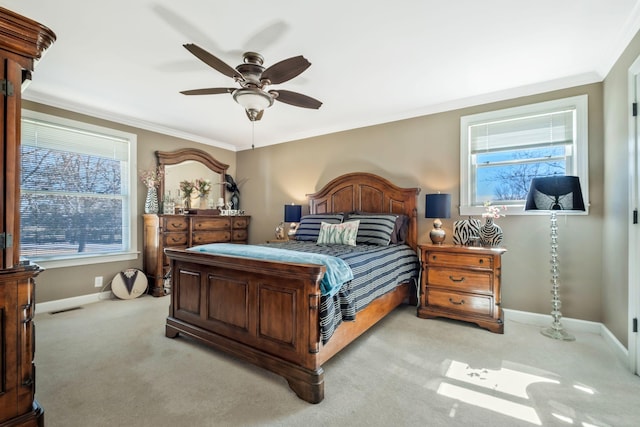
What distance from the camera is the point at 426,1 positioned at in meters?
1.93

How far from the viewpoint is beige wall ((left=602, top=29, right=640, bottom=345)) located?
2.31m

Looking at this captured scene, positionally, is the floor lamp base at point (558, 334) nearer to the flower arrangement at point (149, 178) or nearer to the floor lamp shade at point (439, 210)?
the floor lamp shade at point (439, 210)

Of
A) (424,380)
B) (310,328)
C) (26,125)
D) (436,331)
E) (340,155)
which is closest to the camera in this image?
(310,328)

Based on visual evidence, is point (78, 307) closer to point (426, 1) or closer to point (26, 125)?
point (26, 125)

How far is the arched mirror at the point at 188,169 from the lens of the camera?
473 centimetres

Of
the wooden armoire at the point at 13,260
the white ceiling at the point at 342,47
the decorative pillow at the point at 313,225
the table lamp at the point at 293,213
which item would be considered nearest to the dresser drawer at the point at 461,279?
the decorative pillow at the point at 313,225

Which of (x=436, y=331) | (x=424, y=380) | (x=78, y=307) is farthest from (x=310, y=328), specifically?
(x=78, y=307)


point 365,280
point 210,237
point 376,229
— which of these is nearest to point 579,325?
point 376,229

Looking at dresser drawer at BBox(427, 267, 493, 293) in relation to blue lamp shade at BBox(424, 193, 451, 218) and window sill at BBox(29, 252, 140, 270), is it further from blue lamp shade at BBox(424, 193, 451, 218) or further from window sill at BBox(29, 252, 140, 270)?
window sill at BBox(29, 252, 140, 270)

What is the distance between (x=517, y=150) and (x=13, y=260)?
14.2 ft

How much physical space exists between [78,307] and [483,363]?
14.9 ft

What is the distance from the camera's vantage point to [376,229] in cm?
354

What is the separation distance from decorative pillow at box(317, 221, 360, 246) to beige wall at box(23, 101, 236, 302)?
9.54ft

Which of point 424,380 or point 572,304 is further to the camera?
point 572,304
